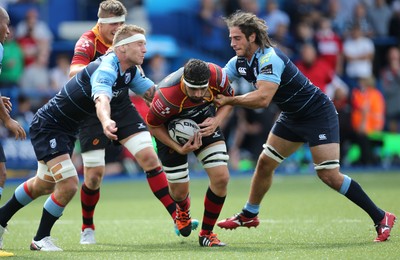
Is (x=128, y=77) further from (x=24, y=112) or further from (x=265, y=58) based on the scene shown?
(x=24, y=112)

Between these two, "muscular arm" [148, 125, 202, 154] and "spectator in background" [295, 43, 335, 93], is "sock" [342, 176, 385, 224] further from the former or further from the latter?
"spectator in background" [295, 43, 335, 93]

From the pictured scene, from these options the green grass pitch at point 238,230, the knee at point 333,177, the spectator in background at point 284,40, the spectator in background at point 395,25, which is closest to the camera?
the green grass pitch at point 238,230

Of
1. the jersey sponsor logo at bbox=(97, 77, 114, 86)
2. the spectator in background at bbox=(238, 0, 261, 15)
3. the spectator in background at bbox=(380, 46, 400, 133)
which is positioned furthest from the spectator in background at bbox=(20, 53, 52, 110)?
the jersey sponsor logo at bbox=(97, 77, 114, 86)

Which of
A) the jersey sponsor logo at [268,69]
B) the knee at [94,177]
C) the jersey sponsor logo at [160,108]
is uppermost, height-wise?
the jersey sponsor logo at [268,69]

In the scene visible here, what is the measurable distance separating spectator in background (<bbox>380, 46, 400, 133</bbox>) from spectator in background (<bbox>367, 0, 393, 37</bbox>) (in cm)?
126

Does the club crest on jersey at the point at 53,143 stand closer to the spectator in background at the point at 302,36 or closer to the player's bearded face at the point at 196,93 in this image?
the player's bearded face at the point at 196,93

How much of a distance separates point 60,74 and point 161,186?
31.6 feet

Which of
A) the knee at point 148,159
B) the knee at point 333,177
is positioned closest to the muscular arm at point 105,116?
the knee at point 148,159

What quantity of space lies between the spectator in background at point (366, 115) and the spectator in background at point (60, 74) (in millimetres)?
6245

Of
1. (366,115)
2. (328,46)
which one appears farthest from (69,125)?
(328,46)

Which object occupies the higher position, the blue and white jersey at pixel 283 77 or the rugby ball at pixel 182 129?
the blue and white jersey at pixel 283 77

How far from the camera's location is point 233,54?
2056cm

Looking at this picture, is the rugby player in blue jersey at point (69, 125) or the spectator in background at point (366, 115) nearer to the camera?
the rugby player in blue jersey at point (69, 125)

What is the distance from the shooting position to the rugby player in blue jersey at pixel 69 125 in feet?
28.1
